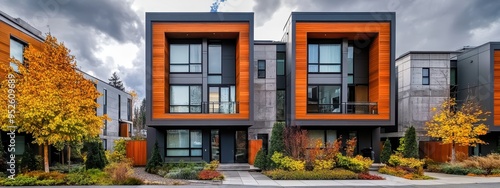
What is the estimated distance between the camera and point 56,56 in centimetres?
1538

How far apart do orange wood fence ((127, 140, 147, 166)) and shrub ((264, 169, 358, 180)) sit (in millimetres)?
9719

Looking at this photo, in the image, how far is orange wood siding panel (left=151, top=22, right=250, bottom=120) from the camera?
19.5m

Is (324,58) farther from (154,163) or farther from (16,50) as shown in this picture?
(16,50)

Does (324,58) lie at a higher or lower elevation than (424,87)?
higher

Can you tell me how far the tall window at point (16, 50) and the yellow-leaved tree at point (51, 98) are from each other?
1448 mm

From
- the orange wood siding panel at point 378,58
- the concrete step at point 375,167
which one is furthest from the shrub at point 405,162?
the orange wood siding panel at point 378,58

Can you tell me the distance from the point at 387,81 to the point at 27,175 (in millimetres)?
20346

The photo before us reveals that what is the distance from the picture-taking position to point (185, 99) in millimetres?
21391

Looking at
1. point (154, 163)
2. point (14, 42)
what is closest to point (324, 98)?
point (154, 163)

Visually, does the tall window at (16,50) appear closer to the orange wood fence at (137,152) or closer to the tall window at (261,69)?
the orange wood fence at (137,152)

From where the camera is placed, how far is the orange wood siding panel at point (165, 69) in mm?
19531

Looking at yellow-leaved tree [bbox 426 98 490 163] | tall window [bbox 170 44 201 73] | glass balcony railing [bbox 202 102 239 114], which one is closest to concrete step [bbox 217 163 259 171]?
glass balcony railing [bbox 202 102 239 114]

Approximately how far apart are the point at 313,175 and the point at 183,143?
9509 mm

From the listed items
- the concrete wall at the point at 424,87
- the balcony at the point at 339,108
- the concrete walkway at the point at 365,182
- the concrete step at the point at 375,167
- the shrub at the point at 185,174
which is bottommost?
the concrete step at the point at 375,167
